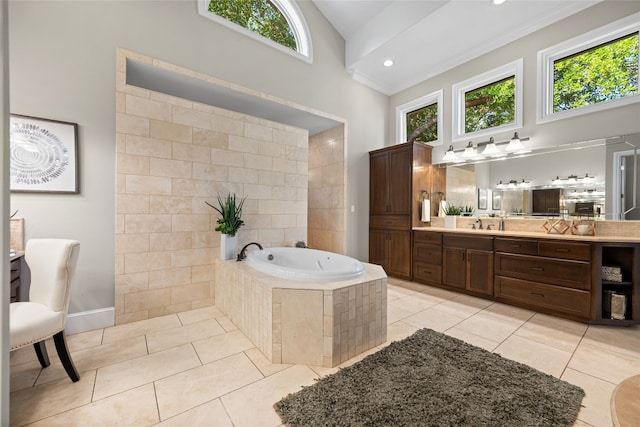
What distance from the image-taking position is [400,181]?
4.08 m

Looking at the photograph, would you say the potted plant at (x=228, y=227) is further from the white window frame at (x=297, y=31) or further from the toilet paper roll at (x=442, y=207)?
the toilet paper roll at (x=442, y=207)

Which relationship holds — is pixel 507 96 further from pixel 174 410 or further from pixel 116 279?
pixel 116 279

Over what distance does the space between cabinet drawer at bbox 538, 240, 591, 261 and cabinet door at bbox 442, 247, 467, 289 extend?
0.80 metres

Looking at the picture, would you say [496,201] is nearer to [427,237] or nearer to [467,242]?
[467,242]

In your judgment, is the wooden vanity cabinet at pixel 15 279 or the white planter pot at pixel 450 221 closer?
the wooden vanity cabinet at pixel 15 279

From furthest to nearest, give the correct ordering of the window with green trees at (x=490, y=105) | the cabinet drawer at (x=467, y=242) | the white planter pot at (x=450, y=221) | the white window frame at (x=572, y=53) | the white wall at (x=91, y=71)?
the white planter pot at (x=450, y=221)
the window with green trees at (x=490, y=105)
the cabinet drawer at (x=467, y=242)
the white window frame at (x=572, y=53)
the white wall at (x=91, y=71)

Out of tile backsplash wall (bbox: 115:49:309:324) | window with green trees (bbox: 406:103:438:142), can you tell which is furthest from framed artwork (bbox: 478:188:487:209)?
tile backsplash wall (bbox: 115:49:309:324)

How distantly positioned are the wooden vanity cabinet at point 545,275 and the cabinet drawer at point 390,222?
1.22 m

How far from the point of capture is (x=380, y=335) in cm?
211

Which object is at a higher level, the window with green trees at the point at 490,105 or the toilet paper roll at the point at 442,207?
the window with green trees at the point at 490,105

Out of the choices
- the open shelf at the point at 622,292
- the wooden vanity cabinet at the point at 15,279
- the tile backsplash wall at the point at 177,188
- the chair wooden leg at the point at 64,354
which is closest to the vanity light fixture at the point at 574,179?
the open shelf at the point at 622,292

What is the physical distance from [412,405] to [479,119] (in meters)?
3.89

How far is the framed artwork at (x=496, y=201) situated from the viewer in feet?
11.6

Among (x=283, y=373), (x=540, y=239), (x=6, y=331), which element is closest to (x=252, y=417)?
(x=283, y=373)
